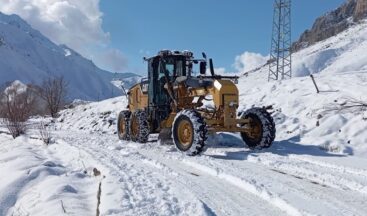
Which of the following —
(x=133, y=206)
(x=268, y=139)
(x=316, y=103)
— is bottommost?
(x=133, y=206)

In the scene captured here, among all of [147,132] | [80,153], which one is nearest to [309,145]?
[147,132]

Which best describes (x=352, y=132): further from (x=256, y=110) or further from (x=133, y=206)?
(x=133, y=206)

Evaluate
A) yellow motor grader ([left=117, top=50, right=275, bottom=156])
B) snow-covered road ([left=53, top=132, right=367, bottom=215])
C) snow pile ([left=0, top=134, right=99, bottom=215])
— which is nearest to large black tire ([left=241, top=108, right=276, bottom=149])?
yellow motor grader ([left=117, top=50, right=275, bottom=156])

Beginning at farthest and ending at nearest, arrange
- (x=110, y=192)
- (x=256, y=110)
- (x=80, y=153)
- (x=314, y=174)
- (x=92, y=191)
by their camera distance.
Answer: (x=256, y=110) < (x=80, y=153) < (x=314, y=174) < (x=92, y=191) < (x=110, y=192)

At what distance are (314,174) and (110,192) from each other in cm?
348

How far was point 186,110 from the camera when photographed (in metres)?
10.9

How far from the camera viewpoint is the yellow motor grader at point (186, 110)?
1090 cm

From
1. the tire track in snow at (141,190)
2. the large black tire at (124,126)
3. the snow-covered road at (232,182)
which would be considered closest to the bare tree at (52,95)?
the large black tire at (124,126)

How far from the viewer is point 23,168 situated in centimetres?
841

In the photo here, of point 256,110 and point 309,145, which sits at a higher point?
point 256,110

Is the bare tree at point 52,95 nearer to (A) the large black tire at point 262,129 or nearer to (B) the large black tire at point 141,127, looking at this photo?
(B) the large black tire at point 141,127

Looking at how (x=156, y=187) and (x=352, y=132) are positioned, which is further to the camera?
(x=352, y=132)

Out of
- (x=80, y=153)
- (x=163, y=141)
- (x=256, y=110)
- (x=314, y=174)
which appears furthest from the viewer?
(x=163, y=141)

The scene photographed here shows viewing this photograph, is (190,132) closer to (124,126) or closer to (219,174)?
(219,174)
